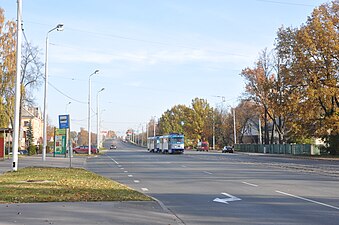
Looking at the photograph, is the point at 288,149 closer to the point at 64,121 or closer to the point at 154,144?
the point at 154,144

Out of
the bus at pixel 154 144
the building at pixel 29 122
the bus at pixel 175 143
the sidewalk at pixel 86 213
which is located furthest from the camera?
the building at pixel 29 122

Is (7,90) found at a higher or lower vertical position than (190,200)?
higher

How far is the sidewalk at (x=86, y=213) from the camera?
1034cm

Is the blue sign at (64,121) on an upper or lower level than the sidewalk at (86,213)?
upper

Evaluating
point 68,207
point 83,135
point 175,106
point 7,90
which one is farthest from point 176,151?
point 83,135

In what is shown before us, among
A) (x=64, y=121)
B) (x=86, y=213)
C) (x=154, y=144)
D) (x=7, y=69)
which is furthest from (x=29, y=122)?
(x=86, y=213)

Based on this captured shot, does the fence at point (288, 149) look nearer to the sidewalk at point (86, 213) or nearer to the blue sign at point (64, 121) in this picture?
the blue sign at point (64, 121)

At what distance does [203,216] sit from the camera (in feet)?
38.7

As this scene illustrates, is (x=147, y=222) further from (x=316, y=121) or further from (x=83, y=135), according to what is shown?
(x=83, y=135)

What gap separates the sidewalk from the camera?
10336 millimetres

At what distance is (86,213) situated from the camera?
11336mm

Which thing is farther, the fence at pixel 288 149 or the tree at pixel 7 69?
the fence at pixel 288 149

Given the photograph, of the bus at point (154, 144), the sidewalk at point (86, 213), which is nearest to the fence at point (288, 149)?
the bus at point (154, 144)

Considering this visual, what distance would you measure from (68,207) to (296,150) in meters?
65.4
